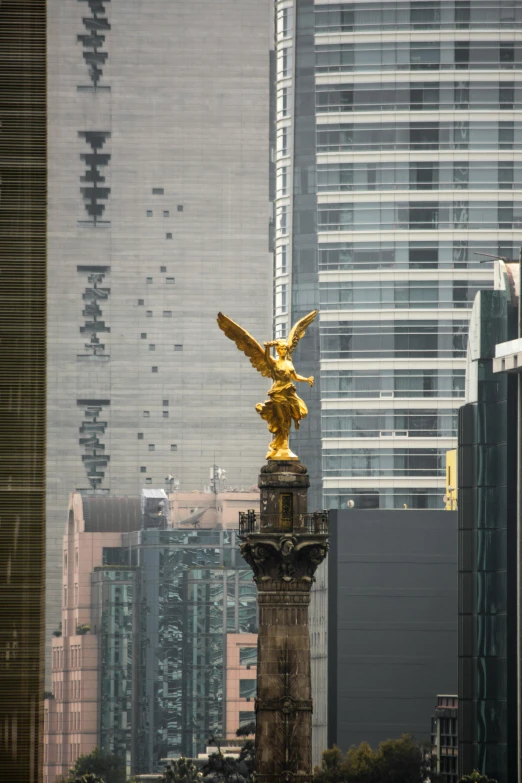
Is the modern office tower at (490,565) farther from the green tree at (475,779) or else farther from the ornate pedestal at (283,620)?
the ornate pedestal at (283,620)

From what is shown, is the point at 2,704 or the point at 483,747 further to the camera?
the point at 483,747

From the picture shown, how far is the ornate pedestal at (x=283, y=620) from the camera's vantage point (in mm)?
101125

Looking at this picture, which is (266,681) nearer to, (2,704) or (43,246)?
(2,704)

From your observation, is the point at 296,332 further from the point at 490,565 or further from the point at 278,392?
the point at 490,565

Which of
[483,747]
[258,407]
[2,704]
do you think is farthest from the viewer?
[483,747]

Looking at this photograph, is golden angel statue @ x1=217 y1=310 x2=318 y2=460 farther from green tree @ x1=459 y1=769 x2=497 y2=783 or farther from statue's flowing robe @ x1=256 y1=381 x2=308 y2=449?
green tree @ x1=459 y1=769 x2=497 y2=783

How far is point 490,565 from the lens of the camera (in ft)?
573

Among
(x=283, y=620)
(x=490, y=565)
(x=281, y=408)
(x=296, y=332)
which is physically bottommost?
(x=283, y=620)

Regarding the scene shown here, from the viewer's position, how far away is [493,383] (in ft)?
581

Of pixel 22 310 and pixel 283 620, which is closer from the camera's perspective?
pixel 22 310

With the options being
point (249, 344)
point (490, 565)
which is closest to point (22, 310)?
point (249, 344)

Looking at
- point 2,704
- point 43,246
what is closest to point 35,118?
point 43,246

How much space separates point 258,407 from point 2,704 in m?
18.3

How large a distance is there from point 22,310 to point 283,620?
18028 millimetres
